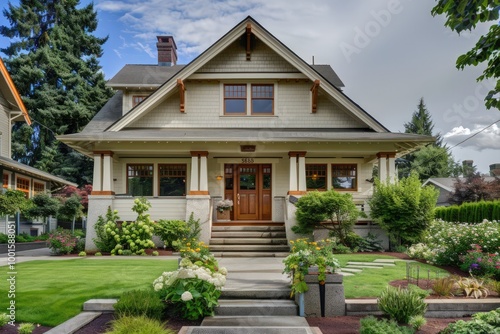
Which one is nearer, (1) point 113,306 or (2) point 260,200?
(1) point 113,306

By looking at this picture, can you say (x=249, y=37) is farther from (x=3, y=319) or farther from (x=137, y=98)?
(x=3, y=319)

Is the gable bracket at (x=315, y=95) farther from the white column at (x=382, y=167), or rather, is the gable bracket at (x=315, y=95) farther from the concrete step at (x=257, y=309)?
the concrete step at (x=257, y=309)

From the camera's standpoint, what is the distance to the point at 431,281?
24.7 feet

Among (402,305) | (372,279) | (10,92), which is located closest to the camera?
(402,305)

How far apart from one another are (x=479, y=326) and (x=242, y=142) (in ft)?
33.1

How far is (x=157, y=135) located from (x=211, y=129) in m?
2.34

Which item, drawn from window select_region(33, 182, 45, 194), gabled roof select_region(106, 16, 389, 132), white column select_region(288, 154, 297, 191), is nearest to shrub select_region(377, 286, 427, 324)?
white column select_region(288, 154, 297, 191)

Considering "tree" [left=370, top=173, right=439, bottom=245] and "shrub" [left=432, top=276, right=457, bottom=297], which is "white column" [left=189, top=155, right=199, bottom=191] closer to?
"tree" [left=370, top=173, right=439, bottom=245]

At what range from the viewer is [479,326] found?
4.80m

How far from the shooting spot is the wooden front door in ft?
52.6

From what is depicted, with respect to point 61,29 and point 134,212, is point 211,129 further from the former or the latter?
point 61,29

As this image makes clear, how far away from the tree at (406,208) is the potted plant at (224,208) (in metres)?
5.49

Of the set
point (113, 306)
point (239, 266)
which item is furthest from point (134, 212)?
point (113, 306)

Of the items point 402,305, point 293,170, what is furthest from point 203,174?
point 402,305
